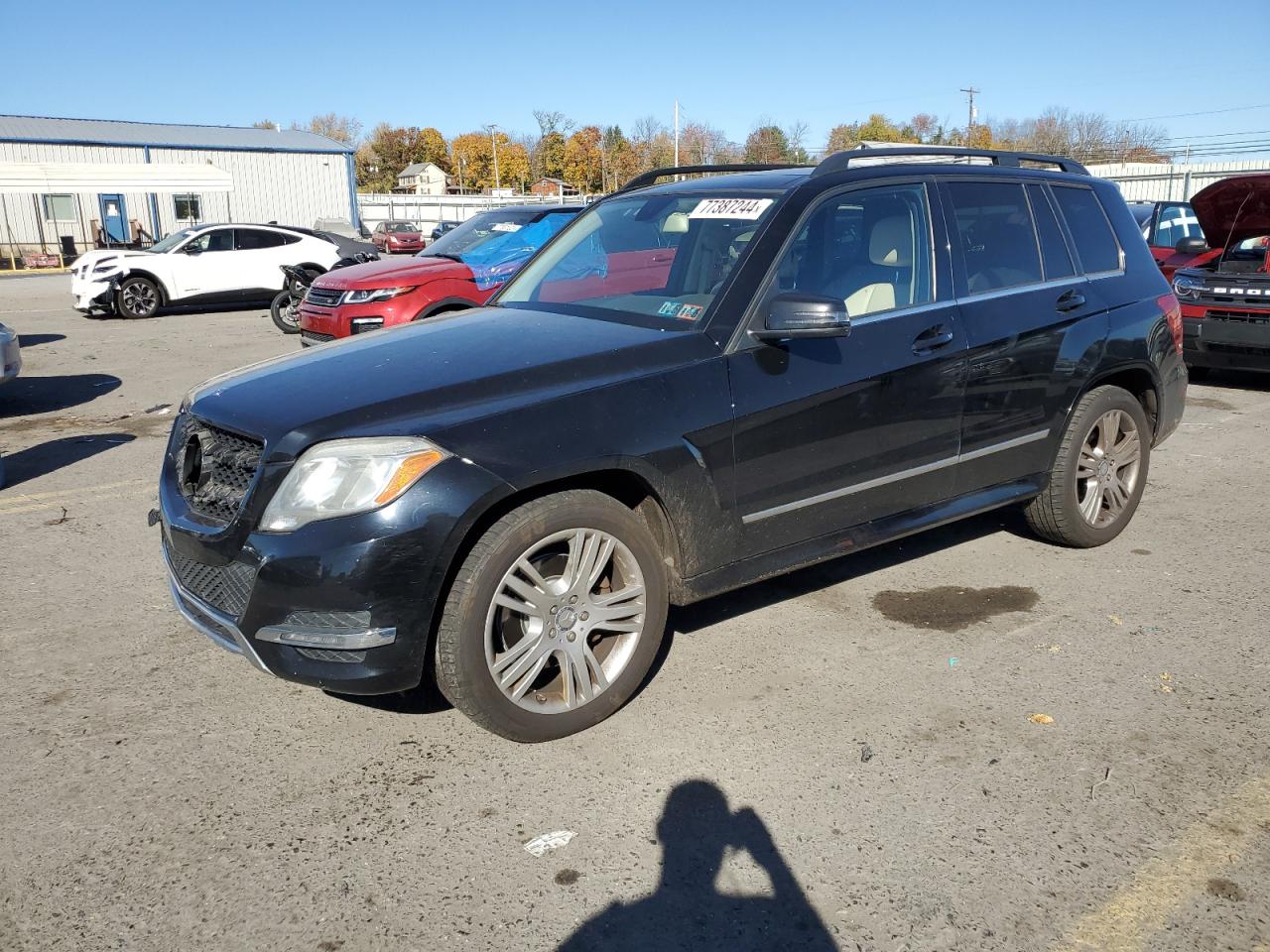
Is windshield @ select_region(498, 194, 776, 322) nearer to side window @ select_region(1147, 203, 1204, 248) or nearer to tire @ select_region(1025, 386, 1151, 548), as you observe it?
tire @ select_region(1025, 386, 1151, 548)

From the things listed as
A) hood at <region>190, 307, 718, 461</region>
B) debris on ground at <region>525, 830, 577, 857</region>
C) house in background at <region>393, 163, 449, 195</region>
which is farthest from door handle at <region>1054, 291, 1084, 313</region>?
house in background at <region>393, 163, 449, 195</region>

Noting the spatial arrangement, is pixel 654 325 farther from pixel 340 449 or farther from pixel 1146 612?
pixel 1146 612

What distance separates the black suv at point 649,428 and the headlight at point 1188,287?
215 inches

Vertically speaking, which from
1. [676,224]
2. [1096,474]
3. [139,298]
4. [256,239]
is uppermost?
[256,239]

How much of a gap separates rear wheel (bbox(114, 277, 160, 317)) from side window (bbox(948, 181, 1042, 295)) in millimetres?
16265

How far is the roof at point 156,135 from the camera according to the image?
43156 mm

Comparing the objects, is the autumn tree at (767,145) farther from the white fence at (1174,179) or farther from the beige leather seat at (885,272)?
the beige leather seat at (885,272)

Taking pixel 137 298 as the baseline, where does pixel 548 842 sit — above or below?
below

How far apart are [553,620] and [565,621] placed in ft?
0.14

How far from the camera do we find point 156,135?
46.7 metres

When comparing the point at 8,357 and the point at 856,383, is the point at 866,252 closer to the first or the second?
the point at 856,383

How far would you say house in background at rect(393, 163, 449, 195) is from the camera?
102 metres

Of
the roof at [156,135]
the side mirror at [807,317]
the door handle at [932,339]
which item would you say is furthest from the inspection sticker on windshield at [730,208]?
the roof at [156,135]

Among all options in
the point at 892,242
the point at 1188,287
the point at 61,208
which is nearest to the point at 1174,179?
the point at 1188,287
